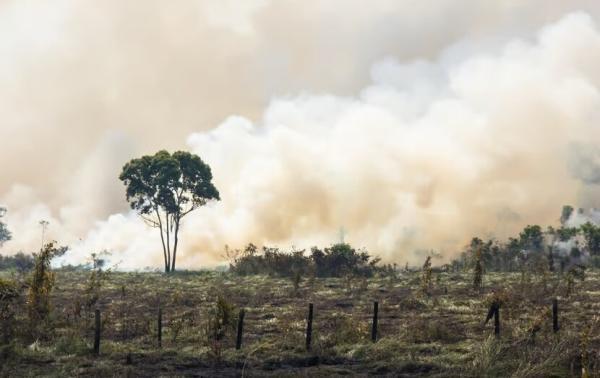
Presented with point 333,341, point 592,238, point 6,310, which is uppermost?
point 592,238

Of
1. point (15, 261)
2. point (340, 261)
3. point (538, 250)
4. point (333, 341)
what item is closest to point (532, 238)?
point (538, 250)

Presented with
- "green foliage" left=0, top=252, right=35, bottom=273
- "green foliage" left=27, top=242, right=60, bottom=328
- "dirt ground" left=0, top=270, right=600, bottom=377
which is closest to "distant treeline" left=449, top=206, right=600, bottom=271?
"dirt ground" left=0, top=270, right=600, bottom=377

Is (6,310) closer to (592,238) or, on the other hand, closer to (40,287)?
(40,287)

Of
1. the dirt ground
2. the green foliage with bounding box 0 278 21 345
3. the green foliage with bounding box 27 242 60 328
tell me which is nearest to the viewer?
the dirt ground

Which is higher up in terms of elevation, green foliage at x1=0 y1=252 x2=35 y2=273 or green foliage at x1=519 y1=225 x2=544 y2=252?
green foliage at x1=519 y1=225 x2=544 y2=252

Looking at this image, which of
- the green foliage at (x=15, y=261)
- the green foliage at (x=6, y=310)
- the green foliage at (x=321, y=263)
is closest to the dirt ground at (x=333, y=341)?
the green foliage at (x=6, y=310)

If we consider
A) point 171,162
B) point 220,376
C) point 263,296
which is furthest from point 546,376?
point 171,162

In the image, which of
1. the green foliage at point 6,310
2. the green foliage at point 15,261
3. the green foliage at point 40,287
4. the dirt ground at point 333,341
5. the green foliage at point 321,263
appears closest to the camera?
the dirt ground at point 333,341

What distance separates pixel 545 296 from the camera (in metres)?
34.6

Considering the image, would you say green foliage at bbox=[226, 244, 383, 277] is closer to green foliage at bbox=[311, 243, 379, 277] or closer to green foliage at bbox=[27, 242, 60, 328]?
green foliage at bbox=[311, 243, 379, 277]

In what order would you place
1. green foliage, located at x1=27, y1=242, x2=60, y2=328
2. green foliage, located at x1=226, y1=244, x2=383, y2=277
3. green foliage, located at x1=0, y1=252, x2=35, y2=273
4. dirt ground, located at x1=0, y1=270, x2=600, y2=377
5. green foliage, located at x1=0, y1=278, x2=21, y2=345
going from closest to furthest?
dirt ground, located at x1=0, y1=270, x2=600, y2=377, green foliage, located at x1=0, y1=278, x2=21, y2=345, green foliage, located at x1=27, y1=242, x2=60, y2=328, green foliage, located at x1=226, y1=244, x2=383, y2=277, green foliage, located at x1=0, y1=252, x2=35, y2=273

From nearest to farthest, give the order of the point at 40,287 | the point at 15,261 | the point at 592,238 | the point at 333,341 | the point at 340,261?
1. the point at 333,341
2. the point at 40,287
3. the point at 340,261
4. the point at 592,238
5. the point at 15,261

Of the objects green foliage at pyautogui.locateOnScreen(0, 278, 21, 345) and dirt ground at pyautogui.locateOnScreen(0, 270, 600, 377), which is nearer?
dirt ground at pyautogui.locateOnScreen(0, 270, 600, 377)

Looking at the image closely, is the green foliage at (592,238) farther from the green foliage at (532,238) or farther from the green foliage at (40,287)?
the green foliage at (40,287)
